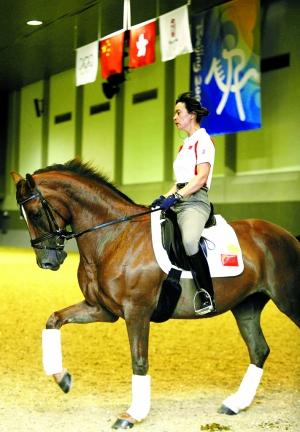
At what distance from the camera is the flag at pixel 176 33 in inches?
439

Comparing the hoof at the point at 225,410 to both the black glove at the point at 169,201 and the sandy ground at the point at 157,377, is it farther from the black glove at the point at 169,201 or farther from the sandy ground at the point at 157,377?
the black glove at the point at 169,201

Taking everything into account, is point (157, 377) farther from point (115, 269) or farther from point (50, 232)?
point (50, 232)

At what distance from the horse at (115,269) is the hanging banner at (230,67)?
8.92 metres

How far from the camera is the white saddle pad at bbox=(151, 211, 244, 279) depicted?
13.8 ft

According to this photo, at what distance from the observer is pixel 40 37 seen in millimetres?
18719

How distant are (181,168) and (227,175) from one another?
40.5 ft

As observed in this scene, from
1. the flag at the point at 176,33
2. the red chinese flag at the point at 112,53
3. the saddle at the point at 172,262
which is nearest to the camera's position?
the saddle at the point at 172,262

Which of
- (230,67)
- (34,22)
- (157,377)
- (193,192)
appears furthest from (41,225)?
(34,22)

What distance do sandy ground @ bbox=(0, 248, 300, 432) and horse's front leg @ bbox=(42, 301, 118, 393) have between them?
25cm

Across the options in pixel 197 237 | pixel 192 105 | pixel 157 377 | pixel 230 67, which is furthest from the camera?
pixel 230 67

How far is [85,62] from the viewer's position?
13.8 metres

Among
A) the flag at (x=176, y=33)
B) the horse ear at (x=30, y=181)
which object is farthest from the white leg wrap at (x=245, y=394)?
the flag at (x=176, y=33)

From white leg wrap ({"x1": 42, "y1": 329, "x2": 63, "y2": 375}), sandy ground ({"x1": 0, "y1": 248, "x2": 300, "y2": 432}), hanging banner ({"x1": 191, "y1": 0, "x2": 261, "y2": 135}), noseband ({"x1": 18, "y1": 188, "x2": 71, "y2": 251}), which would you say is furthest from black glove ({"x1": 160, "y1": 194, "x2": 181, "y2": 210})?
hanging banner ({"x1": 191, "y1": 0, "x2": 261, "y2": 135})

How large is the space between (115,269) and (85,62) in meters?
10.4
